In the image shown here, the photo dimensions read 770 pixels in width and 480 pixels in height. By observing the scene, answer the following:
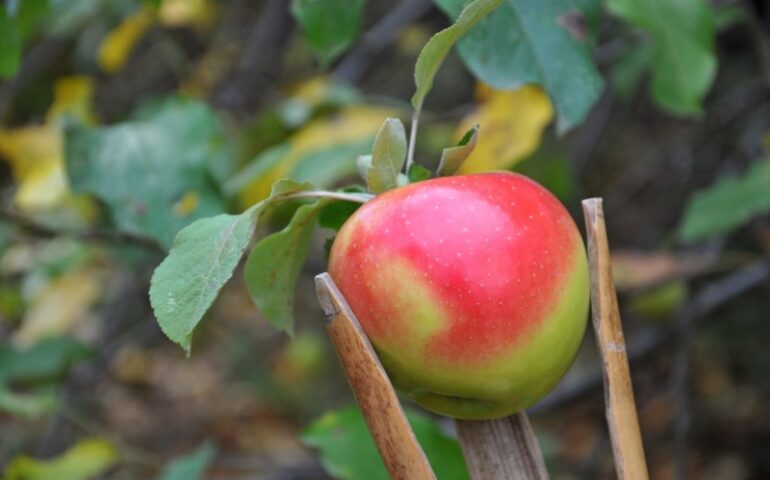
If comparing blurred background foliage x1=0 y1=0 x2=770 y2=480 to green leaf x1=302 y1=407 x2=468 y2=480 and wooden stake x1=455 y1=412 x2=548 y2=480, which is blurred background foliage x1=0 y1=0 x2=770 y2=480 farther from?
wooden stake x1=455 y1=412 x2=548 y2=480

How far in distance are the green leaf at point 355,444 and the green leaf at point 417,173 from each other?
330 mm

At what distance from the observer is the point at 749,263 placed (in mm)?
1675

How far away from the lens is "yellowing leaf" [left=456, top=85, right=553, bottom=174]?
3.40 ft

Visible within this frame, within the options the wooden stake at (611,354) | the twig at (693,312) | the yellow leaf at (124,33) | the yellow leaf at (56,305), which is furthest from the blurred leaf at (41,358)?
the wooden stake at (611,354)

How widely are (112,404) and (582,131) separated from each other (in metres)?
1.79

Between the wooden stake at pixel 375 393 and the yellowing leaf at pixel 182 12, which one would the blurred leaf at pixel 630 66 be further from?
the wooden stake at pixel 375 393

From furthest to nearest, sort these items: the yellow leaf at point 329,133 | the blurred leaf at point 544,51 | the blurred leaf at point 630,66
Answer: the blurred leaf at point 630,66
the yellow leaf at point 329,133
the blurred leaf at point 544,51

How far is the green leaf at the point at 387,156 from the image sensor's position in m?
0.55

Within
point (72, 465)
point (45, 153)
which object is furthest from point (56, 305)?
point (72, 465)

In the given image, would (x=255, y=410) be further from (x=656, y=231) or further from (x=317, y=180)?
(x=317, y=180)

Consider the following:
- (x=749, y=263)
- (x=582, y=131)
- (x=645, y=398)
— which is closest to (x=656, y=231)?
(x=582, y=131)

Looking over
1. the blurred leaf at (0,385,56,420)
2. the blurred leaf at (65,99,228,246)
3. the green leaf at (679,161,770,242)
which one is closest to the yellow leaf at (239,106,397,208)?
the blurred leaf at (65,99,228,246)

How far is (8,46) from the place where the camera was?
3.12ft

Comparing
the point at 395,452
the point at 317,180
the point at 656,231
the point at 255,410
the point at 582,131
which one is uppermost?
the point at 395,452
